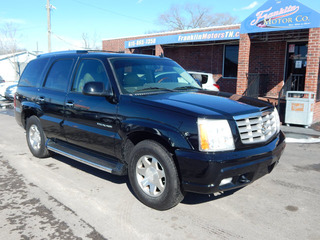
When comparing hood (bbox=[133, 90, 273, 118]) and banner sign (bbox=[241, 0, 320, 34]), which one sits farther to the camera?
banner sign (bbox=[241, 0, 320, 34])

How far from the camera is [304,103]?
9.09 m

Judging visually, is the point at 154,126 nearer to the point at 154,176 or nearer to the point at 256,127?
the point at 154,176

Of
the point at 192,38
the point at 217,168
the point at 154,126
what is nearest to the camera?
the point at 217,168

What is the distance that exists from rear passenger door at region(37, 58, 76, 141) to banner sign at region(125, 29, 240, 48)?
31.2ft

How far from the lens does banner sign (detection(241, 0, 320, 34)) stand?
9.20 meters

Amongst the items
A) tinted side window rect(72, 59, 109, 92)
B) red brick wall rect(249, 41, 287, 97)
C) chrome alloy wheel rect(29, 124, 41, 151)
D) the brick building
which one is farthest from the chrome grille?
red brick wall rect(249, 41, 287, 97)

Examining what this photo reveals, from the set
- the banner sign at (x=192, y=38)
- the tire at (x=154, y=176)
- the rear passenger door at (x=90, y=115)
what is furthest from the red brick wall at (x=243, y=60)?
the tire at (x=154, y=176)

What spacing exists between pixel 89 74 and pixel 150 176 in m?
1.92

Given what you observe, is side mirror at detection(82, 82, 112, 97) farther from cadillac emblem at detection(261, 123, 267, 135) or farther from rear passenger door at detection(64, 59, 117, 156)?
cadillac emblem at detection(261, 123, 267, 135)

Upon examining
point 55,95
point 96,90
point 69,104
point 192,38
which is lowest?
point 69,104

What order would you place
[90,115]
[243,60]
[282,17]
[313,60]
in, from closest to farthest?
[90,115], [313,60], [282,17], [243,60]

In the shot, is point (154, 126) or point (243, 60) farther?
point (243, 60)

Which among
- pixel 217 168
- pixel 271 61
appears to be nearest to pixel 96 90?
pixel 217 168

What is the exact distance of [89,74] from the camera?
4.57 metres
